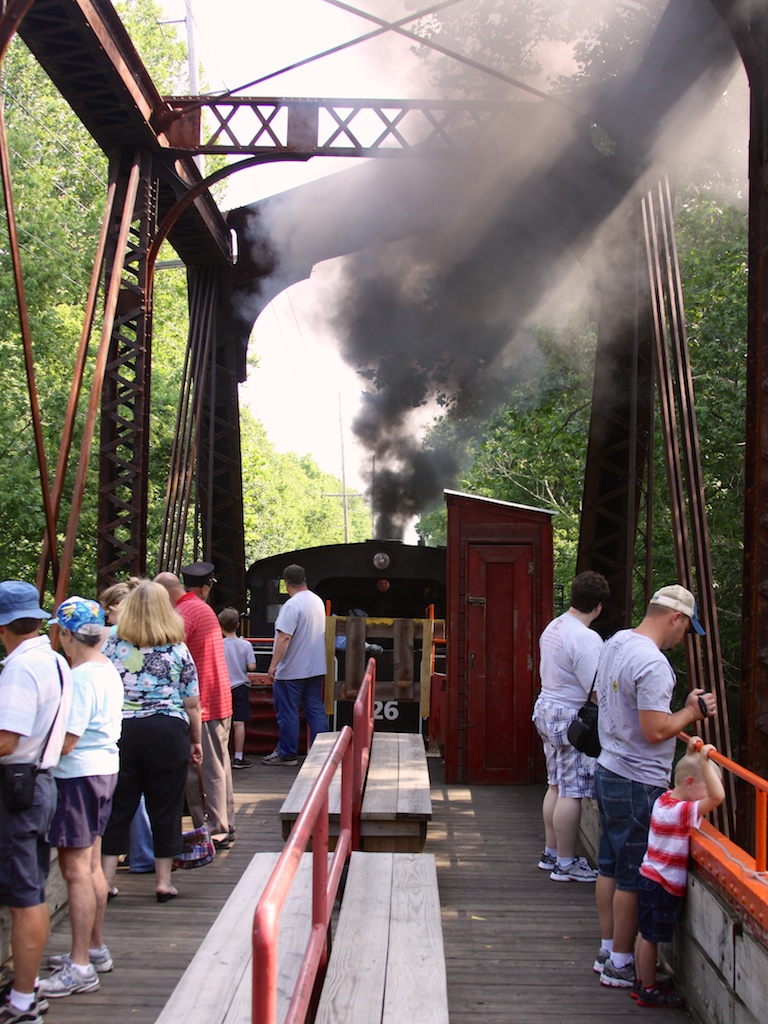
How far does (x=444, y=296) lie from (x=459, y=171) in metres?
2.69

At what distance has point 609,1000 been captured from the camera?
4.27 m

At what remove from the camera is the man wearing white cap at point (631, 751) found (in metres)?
4.16

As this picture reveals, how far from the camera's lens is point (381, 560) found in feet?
44.4

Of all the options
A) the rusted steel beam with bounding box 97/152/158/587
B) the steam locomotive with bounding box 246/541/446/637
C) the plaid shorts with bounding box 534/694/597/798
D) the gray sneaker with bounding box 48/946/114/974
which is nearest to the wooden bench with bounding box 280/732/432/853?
the plaid shorts with bounding box 534/694/597/798

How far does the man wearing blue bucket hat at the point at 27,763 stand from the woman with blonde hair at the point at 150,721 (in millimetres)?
1227

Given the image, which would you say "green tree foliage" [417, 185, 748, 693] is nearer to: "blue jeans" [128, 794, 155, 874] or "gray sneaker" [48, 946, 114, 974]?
"blue jeans" [128, 794, 155, 874]

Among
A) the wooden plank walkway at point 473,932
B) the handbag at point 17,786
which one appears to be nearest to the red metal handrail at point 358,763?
the wooden plank walkway at point 473,932

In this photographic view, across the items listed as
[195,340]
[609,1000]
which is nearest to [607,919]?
[609,1000]

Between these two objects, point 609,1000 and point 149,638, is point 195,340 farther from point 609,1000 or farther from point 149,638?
point 609,1000

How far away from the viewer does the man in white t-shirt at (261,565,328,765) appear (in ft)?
28.3

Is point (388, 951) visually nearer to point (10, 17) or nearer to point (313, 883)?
point (313, 883)

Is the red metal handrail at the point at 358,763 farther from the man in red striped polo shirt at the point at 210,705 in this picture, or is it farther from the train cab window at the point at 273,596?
the train cab window at the point at 273,596

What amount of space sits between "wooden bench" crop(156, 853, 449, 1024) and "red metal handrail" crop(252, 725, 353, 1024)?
3.9 inches

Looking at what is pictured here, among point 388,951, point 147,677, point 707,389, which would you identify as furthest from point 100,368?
point 707,389
